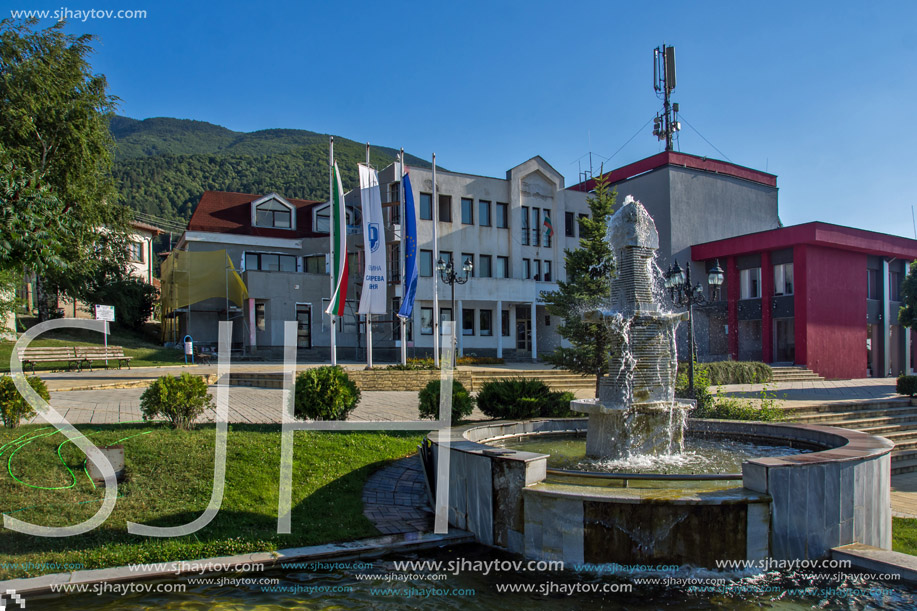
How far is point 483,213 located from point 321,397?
27.5 metres

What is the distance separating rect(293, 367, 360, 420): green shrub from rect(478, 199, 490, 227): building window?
2670 centimetres

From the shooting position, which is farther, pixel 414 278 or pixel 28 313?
pixel 28 313

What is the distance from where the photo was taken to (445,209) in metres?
35.6

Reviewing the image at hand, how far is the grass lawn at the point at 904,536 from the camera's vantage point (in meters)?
6.83

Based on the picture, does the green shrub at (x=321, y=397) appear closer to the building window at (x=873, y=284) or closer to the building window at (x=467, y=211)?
the building window at (x=467, y=211)

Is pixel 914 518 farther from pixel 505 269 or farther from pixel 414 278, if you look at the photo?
pixel 505 269

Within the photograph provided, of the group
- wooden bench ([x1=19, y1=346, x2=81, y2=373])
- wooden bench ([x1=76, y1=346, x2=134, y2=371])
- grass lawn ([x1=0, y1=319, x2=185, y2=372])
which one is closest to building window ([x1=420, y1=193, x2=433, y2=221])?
grass lawn ([x1=0, y1=319, x2=185, y2=372])

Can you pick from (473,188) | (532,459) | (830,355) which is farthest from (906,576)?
(473,188)

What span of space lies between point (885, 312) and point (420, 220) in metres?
25.7

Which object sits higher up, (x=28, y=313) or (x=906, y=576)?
(x=28, y=313)

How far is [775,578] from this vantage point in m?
5.35

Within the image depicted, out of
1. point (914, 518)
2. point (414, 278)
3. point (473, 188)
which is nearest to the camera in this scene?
point (914, 518)

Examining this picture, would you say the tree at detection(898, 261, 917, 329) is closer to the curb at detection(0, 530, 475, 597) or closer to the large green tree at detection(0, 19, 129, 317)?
the curb at detection(0, 530, 475, 597)

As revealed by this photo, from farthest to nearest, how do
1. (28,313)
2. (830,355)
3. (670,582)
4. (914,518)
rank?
(28,313) < (830,355) < (914,518) < (670,582)
